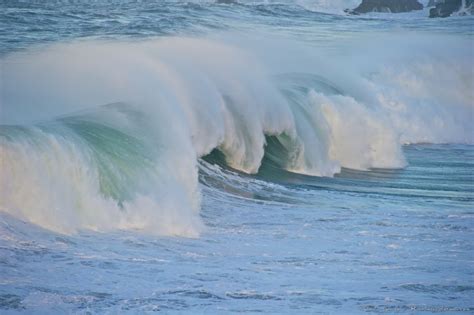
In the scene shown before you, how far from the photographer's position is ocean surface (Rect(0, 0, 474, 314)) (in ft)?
18.3

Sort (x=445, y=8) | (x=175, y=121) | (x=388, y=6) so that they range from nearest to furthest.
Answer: (x=175, y=121) → (x=388, y=6) → (x=445, y=8)

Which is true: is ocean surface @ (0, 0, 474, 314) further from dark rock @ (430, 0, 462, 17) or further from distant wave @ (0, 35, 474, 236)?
dark rock @ (430, 0, 462, 17)

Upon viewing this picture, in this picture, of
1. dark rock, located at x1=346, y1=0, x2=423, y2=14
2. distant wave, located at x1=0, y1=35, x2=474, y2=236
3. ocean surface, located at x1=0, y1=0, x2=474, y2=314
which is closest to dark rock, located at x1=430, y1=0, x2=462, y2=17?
dark rock, located at x1=346, y1=0, x2=423, y2=14

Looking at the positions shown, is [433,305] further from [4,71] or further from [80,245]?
[4,71]

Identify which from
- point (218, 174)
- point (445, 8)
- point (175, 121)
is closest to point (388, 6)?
point (445, 8)

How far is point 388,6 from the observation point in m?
21.9

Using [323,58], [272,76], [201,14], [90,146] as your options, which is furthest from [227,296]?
[201,14]

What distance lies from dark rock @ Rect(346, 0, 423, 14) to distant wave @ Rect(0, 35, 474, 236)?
6152 millimetres

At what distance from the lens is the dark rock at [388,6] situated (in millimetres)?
21562

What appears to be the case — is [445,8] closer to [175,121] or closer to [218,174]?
[218,174]

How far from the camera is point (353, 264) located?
6.24 m

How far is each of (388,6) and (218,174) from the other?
537 inches

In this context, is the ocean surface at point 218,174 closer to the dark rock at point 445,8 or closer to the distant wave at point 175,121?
the distant wave at point 175,121

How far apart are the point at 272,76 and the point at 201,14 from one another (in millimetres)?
→ 5325
